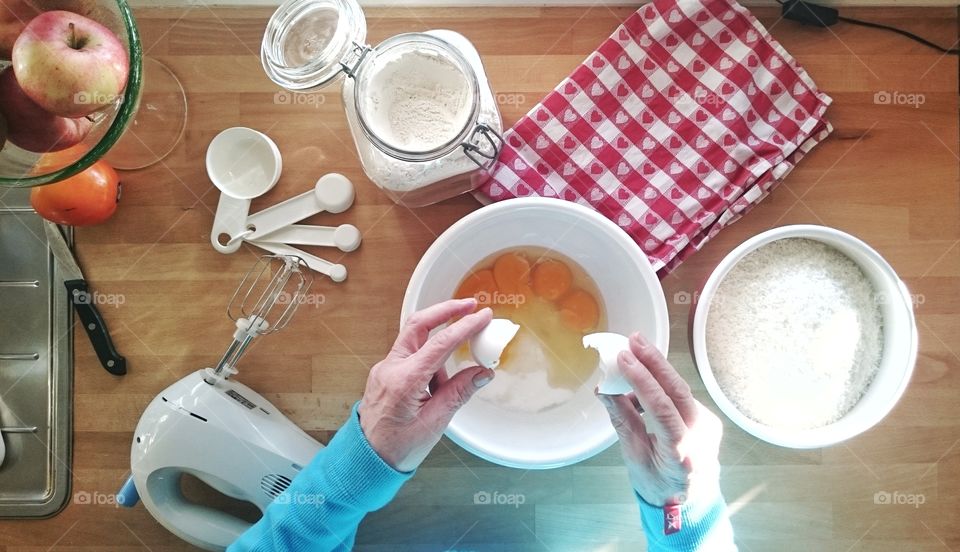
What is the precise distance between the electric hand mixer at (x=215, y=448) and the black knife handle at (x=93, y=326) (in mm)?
110

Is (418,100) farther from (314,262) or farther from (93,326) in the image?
(93,326)

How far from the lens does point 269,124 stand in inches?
34.2

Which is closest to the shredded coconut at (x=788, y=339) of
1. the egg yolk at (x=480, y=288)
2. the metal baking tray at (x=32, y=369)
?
the egg yolk at (x=480, y=288)

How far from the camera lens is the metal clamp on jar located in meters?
0.72

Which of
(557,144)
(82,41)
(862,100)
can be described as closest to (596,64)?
(557,144)

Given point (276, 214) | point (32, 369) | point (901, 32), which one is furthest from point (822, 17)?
point (32, 369)

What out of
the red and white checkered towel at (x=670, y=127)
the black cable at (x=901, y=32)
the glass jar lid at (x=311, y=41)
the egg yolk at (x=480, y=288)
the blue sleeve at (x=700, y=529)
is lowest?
the blue sleeve at (x=700, y=529)

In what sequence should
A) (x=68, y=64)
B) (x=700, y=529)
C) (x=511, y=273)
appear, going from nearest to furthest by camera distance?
(x=68, y=64) → (x=700, y=529) → (x=511, y=273)

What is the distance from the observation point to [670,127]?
0.85 metres

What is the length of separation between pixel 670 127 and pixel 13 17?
72cm

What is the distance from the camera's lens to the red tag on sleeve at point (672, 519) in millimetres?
704

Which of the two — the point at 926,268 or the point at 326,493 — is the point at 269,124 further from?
the point at 926,268

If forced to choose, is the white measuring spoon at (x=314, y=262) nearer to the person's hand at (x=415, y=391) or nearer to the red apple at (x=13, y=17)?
the person's hand at (x=415, y=391)

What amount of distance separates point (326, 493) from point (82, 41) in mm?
509
